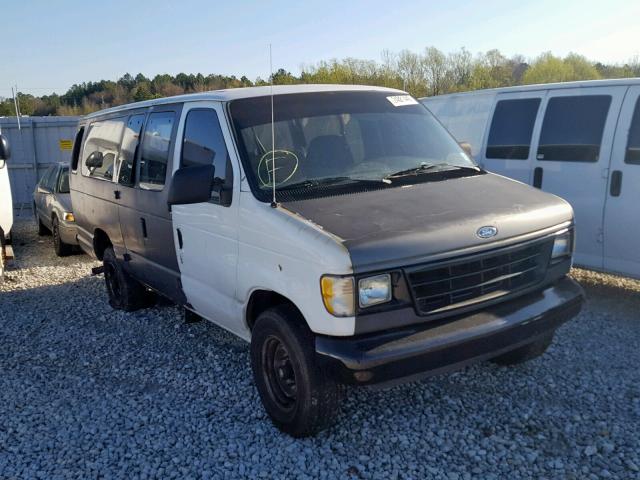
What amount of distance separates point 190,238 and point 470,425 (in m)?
2.38

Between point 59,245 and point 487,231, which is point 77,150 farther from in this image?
point 487,231

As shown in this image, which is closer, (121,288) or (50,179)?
(121,288)

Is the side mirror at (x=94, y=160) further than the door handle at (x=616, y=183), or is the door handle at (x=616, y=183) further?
the side mirror at (x=94, y=160)

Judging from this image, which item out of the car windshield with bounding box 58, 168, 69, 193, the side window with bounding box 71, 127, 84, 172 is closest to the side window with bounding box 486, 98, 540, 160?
the side window with bounding box 71, 127, 84, 172

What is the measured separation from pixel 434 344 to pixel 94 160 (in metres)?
4.88

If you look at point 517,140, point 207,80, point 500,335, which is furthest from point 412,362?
point 207,80

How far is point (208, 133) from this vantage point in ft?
14.0

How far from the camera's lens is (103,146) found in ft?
21.1

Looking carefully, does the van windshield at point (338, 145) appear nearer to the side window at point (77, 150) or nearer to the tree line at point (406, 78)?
the side window at point (77, 150)

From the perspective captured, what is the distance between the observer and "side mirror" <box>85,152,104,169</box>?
253 inches

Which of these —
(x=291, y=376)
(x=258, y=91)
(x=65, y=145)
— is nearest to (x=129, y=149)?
(x=258, y=91)

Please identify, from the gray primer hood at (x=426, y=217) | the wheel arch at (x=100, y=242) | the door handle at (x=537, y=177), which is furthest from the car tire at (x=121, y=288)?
the door handle at (x=537, y=177)

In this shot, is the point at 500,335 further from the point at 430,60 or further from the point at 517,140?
the point at 430,60

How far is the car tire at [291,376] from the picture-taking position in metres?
3.32
